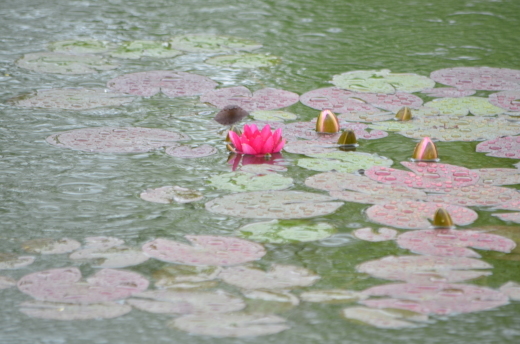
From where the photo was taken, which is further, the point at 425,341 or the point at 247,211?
the point at 247,211

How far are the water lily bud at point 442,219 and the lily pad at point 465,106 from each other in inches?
42.5

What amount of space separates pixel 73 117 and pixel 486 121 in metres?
1.52

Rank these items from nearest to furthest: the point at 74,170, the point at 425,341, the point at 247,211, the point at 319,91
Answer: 1. the point at 425,341
2. the point at 247,211
3. the point at 74,170
4. the point at 319,91

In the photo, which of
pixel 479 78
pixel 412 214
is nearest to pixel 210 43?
pixel 479 78

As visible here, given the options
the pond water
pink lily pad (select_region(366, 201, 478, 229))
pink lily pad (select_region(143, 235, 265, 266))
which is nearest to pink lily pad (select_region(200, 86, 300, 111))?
the pond water

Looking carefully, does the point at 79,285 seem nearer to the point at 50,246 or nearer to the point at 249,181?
the point at 50,246

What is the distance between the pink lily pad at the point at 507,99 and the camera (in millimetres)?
3277

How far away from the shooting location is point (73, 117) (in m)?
3.14

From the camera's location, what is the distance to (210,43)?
4.17 metres

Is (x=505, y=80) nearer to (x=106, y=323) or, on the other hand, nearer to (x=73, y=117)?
(x=73, y=117)

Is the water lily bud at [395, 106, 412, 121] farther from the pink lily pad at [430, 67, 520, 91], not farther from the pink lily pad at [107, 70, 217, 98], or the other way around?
the pink lily pad at [107, 70, 217, 98]

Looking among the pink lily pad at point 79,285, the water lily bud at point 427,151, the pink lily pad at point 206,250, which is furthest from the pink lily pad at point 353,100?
the pink lily pad at point 79,285

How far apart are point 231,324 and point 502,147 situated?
1477 millimetres

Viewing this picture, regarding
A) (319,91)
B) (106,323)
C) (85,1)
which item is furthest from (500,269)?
(85,1)
